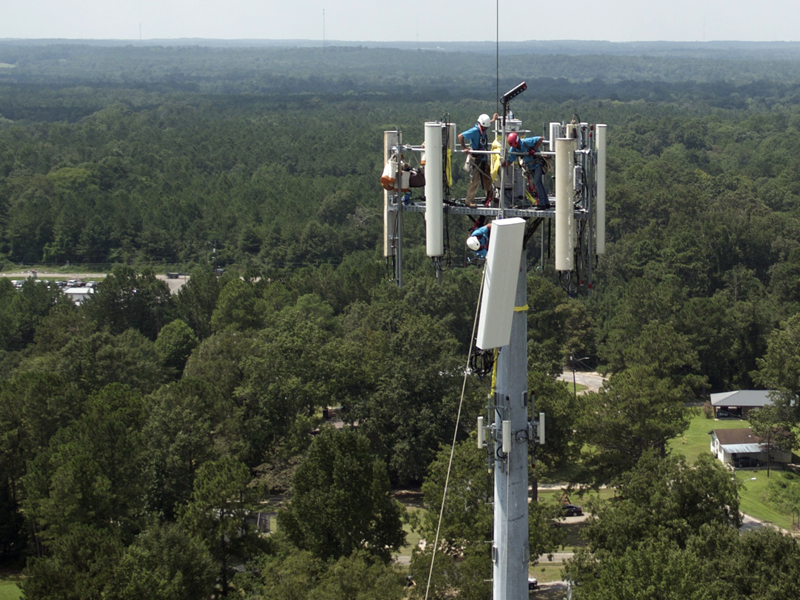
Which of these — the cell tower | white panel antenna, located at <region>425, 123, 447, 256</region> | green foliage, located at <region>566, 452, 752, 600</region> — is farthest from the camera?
green foliage, located at <region>566, 452, 752, 600</region>

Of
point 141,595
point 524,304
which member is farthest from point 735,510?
point 524,304

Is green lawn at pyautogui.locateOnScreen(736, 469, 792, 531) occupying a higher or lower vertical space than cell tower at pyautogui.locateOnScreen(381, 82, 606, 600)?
lower

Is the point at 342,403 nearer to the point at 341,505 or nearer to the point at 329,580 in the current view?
the point at 341,505

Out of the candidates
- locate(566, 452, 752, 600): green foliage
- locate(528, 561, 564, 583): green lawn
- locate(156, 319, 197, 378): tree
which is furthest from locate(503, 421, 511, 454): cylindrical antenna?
locate(156, 319, 197, 378): tree

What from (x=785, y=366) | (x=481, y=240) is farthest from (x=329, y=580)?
(x=785, y=366)

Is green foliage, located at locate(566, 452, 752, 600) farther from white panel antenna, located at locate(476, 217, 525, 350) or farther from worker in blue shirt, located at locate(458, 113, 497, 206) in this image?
white panel antenna, located at locate(476, 217, 525, 350)

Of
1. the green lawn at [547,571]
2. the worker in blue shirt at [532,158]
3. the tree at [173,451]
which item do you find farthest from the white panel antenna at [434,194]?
the tree at [173,451]

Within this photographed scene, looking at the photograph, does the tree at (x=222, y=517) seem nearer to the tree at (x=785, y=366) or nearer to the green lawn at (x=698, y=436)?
the green lawn at (x=698, y=436)
